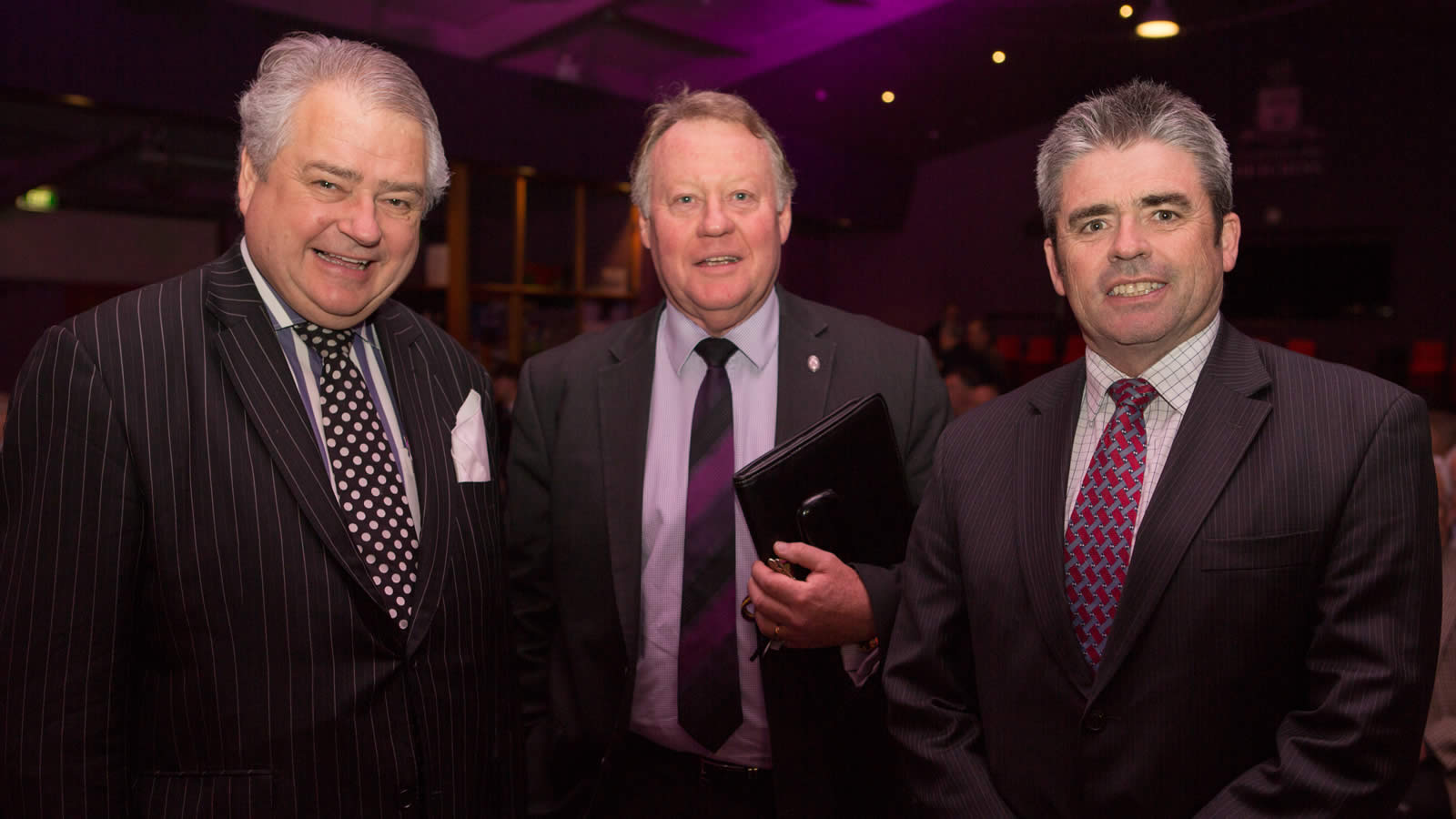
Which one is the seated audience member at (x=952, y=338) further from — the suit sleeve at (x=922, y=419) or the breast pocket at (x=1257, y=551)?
the breast pocket at (x=1257, y=551)

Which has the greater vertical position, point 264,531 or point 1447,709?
point 264,531

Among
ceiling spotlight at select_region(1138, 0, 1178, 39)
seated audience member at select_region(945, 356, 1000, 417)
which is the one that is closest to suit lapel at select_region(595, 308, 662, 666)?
seated audience member at select_region(945, 356, 1000, 417)

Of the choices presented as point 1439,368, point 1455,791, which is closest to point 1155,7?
point 1439,368

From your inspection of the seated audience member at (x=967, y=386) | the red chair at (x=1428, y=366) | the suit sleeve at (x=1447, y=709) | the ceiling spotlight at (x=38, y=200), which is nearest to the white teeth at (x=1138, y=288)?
the suit sleeve at (x=1447, y=709)

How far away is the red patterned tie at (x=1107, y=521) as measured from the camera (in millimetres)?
1433

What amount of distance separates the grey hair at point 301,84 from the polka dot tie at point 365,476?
292mm

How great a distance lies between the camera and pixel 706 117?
1.98 metres

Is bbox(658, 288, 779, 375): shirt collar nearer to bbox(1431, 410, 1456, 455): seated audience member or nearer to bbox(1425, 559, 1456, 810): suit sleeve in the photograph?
bbox(1425, 559, 1456, 810): suit sleeve

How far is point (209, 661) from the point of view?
142 centimetres

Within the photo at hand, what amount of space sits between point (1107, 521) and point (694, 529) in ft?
2.45

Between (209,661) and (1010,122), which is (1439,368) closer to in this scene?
(1010,122)

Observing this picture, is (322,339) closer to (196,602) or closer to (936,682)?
(196,602)

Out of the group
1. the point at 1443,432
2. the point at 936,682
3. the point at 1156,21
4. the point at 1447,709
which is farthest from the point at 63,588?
the point at 1156,21

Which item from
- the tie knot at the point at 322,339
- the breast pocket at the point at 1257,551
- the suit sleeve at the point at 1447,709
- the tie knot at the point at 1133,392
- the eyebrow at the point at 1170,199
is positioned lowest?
the suit sleeve at the point at 1447,709
